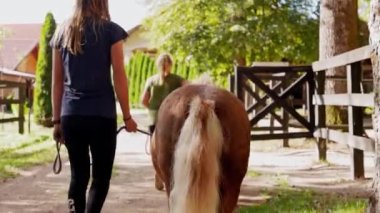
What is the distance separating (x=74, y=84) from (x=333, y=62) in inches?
183

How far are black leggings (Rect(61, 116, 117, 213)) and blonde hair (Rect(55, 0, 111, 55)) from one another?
0.46 m

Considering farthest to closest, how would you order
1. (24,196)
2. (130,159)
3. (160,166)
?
(130,159), (24,196), (160,166)

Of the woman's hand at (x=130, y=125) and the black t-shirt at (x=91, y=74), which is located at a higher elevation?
the black t-shirt at (x=91, y=74)

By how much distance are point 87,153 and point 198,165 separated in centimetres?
91

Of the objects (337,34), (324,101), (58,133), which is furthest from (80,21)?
(337,34)

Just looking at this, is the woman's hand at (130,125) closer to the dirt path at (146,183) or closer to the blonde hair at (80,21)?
the blonde hair at (80,21)

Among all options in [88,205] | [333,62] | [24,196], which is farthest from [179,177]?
[333,62]

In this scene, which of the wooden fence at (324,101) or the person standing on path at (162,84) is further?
the person standing on path at (162,84)

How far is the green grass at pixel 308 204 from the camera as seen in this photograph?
5.22 m

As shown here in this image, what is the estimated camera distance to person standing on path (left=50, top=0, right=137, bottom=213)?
3.72 meters

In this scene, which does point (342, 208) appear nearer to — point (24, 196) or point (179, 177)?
point (179, 177)

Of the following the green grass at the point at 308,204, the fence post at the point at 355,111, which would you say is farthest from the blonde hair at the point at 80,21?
the fence post at the point at 355,111

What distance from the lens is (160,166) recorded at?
368cm

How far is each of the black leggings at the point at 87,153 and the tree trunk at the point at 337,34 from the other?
7089 mm
